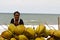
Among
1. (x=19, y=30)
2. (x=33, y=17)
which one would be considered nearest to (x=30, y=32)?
(x=19, y=30)

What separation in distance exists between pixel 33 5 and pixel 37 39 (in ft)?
15.6

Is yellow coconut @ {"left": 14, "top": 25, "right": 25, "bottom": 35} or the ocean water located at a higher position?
yellow coconut @ {"left": 14, "top": 25, "right": 25, "bottom": 35}

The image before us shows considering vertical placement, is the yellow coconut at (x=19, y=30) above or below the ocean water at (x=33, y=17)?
above

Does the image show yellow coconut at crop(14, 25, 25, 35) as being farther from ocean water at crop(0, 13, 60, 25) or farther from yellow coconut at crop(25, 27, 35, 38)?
ocean water at crop(0, 13, 60, 25)

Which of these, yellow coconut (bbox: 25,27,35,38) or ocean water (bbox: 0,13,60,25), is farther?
ocean water (bbox: 0,13,60,25)

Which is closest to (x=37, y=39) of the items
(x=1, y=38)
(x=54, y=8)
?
(x=1, y=38)

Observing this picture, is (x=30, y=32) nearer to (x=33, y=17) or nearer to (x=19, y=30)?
(x=19, y=30)

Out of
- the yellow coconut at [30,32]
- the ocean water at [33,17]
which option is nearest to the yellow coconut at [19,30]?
the yellow coconut at [30,32]

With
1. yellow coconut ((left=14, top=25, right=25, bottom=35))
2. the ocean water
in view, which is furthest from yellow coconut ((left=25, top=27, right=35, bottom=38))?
the ocean water

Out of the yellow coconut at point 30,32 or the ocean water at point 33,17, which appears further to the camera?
the ocean water at point 33,17

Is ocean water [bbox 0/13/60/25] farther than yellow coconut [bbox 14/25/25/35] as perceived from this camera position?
Yes

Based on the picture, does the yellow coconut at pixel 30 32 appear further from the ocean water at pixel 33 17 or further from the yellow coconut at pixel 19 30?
the ocean water at pixel 33 17

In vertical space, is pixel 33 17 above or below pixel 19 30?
below

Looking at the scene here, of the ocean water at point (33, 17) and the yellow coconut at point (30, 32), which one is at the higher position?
the yellow coconut at point (30, 32)
